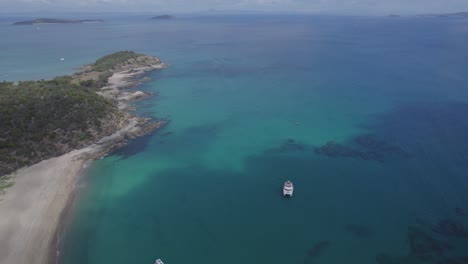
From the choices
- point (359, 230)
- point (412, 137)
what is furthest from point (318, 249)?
point (412, 137)

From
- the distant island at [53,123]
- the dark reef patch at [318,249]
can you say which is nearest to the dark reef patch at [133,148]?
the distant island at [53,123]

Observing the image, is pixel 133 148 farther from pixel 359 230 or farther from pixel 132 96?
pixel 359 230

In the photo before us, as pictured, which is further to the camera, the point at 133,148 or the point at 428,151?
the point at 133,148

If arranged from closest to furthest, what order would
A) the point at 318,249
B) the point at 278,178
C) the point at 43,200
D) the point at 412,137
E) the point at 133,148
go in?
the point at 318,249 < the point at 43,200 < the point at 278,178 < the point at 133,148 < the point at 412,137

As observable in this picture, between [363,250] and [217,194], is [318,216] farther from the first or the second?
[217,194]

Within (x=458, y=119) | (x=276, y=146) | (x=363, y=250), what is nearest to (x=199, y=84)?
(x=276, y=146)
